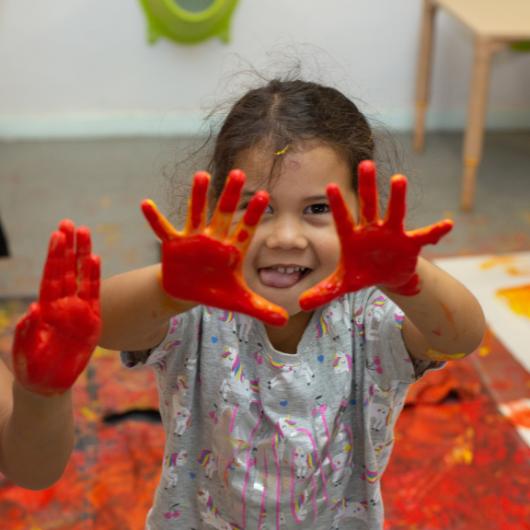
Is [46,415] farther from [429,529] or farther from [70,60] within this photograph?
[70,60]

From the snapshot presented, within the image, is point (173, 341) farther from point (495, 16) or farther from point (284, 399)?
point (495, 16)

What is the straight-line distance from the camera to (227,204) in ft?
2.11

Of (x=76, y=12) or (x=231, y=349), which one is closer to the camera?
(x=231, y=349)

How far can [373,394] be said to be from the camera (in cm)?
87

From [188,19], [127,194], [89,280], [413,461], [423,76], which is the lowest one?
[413,461]

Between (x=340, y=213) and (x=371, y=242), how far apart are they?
0.12 feet

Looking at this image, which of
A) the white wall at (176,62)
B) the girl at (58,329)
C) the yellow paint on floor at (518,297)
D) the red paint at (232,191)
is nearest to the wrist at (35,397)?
the girl at (58,329)

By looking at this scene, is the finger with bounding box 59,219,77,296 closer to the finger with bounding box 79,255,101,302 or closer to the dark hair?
the finger with bounding box 79,255,101,302

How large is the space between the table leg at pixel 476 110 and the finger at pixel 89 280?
79.7 inches

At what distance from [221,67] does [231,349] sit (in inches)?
99.1

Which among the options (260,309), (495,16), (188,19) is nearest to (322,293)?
(260,309)

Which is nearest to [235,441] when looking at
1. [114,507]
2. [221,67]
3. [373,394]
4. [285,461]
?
[285,461]

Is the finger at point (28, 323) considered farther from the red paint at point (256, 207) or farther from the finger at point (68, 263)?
the red paint at point (256, 207)

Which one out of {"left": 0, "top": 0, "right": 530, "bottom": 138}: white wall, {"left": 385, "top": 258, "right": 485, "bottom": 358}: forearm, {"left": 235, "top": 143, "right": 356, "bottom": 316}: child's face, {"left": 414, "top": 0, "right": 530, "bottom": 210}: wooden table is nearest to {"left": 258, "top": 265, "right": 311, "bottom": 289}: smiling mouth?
{"left": 235, "top": 143, "right": 356, "bottom": 316}: child's face
